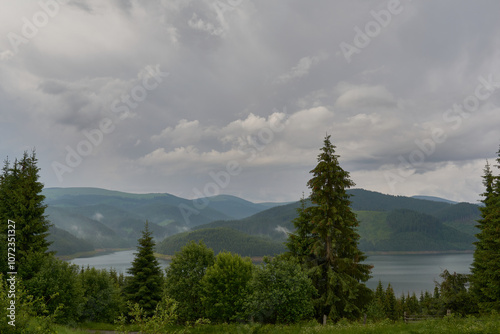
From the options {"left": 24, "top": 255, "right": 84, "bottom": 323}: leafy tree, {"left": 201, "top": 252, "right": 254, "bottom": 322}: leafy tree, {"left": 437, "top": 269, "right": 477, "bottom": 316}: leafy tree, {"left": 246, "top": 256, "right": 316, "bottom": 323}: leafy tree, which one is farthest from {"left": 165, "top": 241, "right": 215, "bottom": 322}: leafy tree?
{"left": 437, "top": 269, "right": 477, "bottom": 316}: leafy tree

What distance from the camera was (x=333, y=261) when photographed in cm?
2684

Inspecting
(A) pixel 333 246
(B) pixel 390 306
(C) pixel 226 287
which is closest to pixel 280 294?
(A) pixel 333 246

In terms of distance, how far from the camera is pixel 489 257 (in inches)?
1252

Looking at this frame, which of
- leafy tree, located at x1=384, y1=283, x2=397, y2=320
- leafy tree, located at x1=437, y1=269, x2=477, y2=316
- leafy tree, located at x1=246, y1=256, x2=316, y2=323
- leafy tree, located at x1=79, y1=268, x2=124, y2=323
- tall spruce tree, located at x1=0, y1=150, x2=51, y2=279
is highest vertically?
tall spruce tree, located at x1=0, y1=150, x2=51, y2=279

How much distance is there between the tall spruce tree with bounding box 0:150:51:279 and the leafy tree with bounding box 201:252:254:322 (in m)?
18.1

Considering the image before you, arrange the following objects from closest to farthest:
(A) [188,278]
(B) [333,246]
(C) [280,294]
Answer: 1. (C) [280,294]
2. (B) [333,246]
3. (A) [188,278]

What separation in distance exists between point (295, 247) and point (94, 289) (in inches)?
1260

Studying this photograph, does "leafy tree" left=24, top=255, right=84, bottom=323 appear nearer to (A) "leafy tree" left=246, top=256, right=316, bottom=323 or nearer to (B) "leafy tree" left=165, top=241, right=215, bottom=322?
(B) "leafy tree" left=165, top=241, right=215, bottom=322

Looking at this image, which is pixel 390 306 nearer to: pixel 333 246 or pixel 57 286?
pixel 333 246

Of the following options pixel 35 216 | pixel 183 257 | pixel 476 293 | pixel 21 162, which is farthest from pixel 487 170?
pixel 21 162

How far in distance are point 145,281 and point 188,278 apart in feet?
26.8

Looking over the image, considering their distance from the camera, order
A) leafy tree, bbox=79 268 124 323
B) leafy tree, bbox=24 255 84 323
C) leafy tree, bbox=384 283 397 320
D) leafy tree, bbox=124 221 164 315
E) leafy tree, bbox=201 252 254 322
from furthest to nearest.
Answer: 1. leafy tree, bbox=384 283 397 320
2. leafy tree, bbox=79 268 124 323
3. leafy tree, bbox=124 221 164 315
4. leafy tree, bbox=201 252 254 322
5. leafy tree, bbox=24 255 84 323

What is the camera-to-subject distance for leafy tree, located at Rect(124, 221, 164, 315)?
125ft

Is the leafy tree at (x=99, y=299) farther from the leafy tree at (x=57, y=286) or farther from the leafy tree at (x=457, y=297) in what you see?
the leafy tree at (x=457, y=297)
